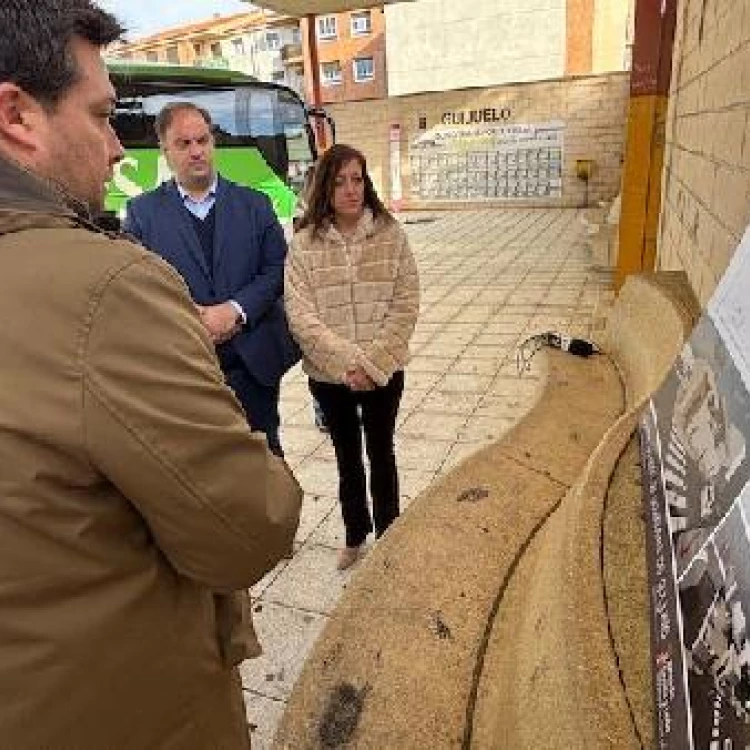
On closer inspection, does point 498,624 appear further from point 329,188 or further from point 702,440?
point 329,188

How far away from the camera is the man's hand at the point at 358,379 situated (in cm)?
219

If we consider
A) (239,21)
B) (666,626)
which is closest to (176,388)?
(666,626)

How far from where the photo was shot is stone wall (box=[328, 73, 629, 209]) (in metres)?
13.3

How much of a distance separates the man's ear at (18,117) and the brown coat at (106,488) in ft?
0.21

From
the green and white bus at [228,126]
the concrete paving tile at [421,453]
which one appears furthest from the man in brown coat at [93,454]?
the green and white bus at [228,126]

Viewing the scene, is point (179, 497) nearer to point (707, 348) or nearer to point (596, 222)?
point (707, 348)

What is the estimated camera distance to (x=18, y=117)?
817mm

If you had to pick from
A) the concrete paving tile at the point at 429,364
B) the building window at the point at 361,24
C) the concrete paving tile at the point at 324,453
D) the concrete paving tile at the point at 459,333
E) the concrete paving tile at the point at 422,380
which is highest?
the building window at the point at 361,24

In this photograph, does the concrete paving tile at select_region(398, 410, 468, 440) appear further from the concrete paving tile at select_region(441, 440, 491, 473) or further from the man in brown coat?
the man in brown coat

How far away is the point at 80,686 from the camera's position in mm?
817

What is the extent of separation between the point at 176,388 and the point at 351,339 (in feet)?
4.89

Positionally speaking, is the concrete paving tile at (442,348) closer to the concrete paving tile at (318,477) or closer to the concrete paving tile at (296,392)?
the concrete paving tile at (296,392)

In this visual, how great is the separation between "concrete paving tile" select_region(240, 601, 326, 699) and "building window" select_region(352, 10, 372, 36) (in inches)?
1292

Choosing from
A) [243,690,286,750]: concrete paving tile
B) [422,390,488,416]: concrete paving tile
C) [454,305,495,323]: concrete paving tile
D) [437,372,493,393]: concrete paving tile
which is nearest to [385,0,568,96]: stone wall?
[454,305,495,323]: concrete paving tile
